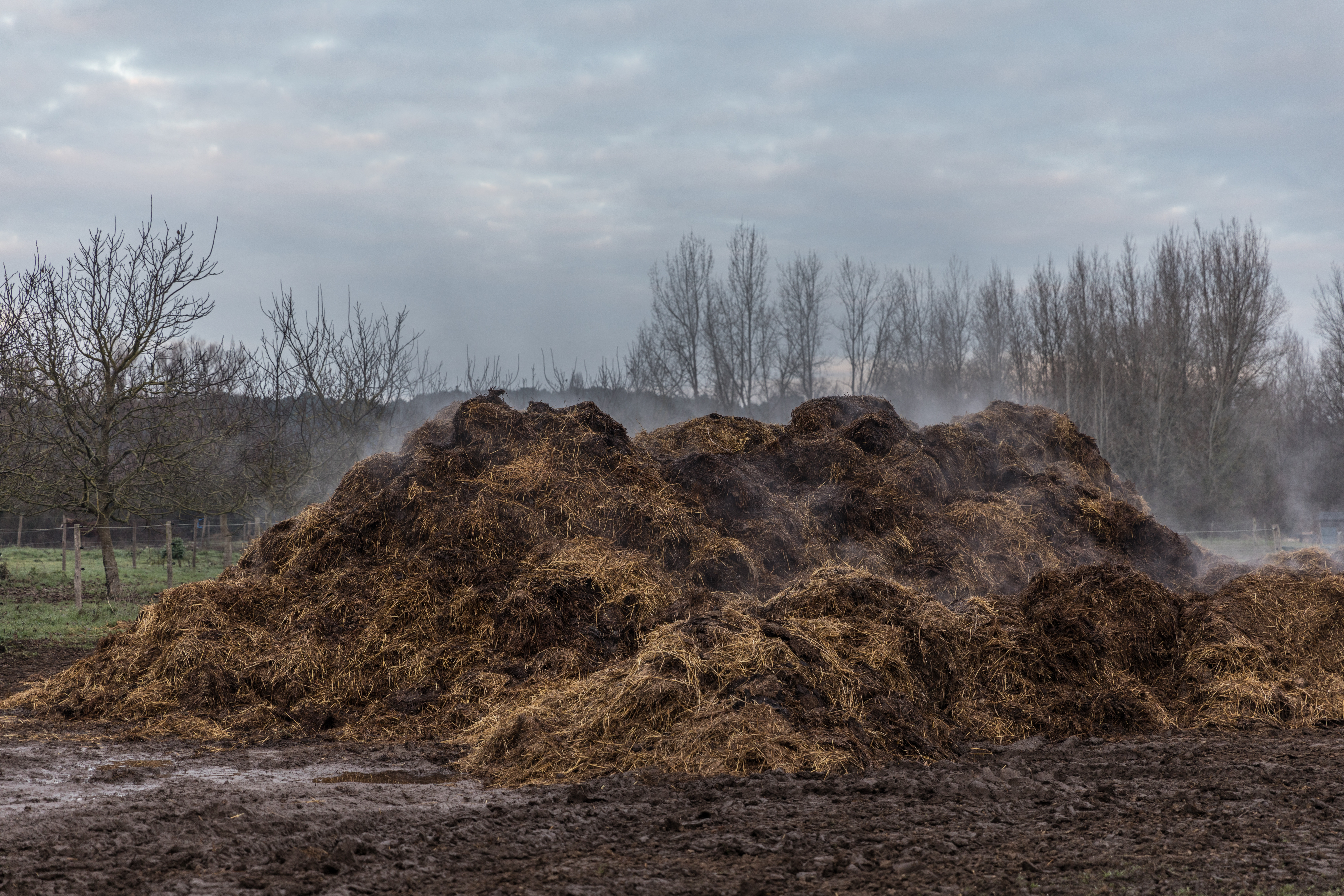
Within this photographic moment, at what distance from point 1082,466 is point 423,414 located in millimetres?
17537

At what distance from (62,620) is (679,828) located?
12.6 m

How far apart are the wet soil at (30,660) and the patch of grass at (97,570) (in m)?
2.88

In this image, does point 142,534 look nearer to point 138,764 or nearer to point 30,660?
point 30,660

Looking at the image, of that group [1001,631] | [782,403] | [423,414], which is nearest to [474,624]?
[1001,631]

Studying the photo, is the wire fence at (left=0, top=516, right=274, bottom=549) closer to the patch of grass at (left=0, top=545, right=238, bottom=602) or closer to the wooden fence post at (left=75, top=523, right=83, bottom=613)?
the patch of grass at (left=0, top=545, right=238, bottom=602)

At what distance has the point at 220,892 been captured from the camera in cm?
365

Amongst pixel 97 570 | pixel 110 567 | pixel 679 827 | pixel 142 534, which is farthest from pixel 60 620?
pixel 142 534

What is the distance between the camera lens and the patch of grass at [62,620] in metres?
12.0

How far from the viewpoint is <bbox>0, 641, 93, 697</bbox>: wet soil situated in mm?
9258

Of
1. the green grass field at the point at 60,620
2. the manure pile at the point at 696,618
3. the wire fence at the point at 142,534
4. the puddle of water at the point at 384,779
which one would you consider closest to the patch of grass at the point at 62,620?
the green grass field at the point at 60,620

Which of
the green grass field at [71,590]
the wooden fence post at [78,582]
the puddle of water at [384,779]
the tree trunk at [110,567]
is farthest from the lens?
the tree trunk at [110,567]

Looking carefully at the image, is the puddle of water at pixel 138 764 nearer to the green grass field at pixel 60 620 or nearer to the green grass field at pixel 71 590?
the green grass field at pixel 60 620

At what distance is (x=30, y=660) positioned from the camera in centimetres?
1051

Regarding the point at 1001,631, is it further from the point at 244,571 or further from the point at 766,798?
the point at 244,571
